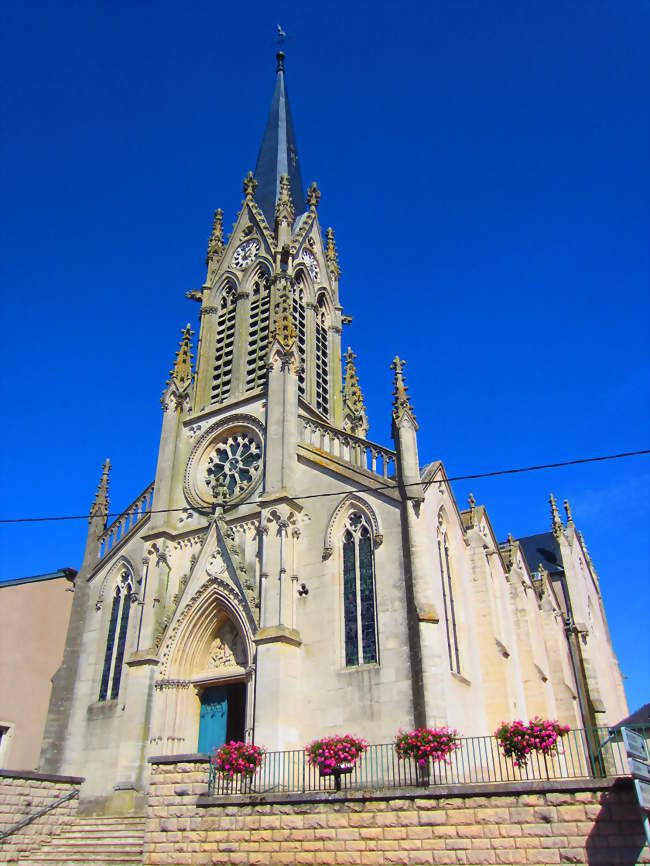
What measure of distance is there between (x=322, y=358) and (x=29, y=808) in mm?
19305

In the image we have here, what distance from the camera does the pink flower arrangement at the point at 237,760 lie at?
15.4m

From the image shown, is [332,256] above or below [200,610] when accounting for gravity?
above

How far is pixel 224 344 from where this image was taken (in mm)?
29625

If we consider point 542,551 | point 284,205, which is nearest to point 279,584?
point 284,205

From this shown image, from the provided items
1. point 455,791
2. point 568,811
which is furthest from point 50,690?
point 568,811

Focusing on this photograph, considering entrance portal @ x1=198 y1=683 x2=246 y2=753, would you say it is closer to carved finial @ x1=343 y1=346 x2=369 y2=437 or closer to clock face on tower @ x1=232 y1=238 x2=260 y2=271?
carved finial @ x1=343 y1=346 x2=369 y2=437

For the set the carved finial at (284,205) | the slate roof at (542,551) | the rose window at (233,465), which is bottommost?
the rose window at (233,465)

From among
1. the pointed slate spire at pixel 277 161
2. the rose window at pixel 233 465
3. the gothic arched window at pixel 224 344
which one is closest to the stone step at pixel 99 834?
the rose window at pixel 233 465

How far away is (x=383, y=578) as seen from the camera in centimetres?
1997

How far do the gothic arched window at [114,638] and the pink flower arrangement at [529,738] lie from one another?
560 inches

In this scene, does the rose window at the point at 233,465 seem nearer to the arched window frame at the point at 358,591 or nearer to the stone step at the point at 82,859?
the arched window frame at the point at 358,591

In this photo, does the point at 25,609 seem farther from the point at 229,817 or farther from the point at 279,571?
the point at 229,817

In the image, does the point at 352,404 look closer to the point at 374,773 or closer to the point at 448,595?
the point at 448,595

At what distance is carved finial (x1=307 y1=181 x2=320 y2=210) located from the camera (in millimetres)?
34531
